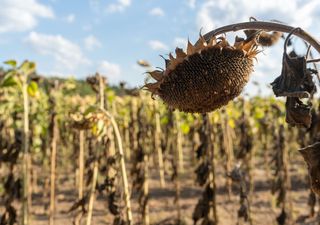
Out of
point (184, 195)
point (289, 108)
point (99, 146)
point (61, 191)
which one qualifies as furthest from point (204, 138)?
point (61, 191)

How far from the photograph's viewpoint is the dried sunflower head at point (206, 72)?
166cm

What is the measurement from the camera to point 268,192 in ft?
31.6

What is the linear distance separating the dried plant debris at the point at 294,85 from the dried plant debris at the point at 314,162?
102 mm

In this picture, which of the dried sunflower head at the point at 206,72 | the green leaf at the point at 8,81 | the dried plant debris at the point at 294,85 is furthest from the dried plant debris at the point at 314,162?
the green leaf at the point at 8,81

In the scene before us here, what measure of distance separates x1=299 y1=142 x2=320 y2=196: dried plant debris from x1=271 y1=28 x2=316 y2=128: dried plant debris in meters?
0.10

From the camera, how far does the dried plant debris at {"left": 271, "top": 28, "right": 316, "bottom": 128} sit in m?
1.67

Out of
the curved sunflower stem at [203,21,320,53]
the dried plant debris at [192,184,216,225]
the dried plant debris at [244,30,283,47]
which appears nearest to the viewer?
the curved sunflower stem at [203,21,320,53]

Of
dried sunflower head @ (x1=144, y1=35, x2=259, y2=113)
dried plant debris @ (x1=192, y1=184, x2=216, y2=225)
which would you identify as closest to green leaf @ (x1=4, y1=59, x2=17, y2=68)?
dried plant debris @ (x1=192, y1=184, x2=216, y2=225)

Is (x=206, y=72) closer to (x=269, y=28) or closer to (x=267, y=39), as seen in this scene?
(x=269, y=28)

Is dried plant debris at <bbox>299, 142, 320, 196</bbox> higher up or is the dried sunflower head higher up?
the dried sunflower head

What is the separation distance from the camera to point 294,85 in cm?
168

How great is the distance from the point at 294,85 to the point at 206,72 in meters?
0.33

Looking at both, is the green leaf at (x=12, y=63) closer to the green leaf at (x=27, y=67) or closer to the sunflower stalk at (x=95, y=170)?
the green leaf at (x=27, y=67)

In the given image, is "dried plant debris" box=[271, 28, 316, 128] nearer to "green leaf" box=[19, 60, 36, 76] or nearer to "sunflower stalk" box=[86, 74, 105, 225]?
"sunflower stalk" box=[86, 74, 105, 225]
